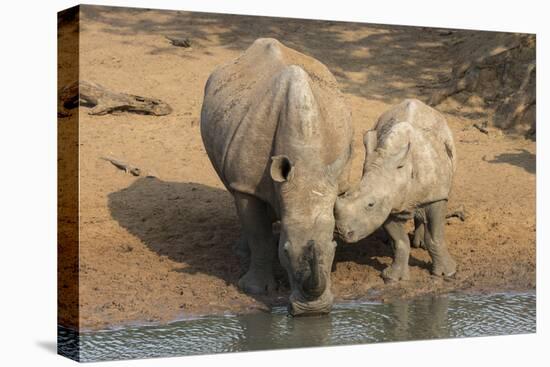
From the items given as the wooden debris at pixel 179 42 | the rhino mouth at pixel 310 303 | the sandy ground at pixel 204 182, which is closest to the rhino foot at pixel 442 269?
the sandy ground at pixel 204 182

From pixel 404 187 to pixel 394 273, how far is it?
42.0 inches

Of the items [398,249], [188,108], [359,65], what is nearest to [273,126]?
[398,249]

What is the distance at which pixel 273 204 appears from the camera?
1025cm

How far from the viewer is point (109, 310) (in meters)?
9.93

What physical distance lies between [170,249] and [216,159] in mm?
1255

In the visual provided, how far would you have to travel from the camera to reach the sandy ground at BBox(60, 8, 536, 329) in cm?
1085

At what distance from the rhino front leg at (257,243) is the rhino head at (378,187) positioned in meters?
0.79

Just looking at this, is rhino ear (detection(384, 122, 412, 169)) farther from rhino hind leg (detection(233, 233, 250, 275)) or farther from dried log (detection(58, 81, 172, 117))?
dried log (detection(58, 81, 172, 117))

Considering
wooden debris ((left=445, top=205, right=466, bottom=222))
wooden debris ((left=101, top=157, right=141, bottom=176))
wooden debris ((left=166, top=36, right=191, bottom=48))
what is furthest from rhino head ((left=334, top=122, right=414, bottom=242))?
wooden debris ((left=166, top=36, right=191, bottom=48))

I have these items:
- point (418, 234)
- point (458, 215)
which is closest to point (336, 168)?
point (418, 234)

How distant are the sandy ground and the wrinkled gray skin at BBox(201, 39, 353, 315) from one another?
825 millimetres

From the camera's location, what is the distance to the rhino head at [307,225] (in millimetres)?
9523

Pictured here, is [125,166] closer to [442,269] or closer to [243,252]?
[243,252]

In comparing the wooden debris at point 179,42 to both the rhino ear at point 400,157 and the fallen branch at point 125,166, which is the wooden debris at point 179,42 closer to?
the fallen branch at point 125,166
